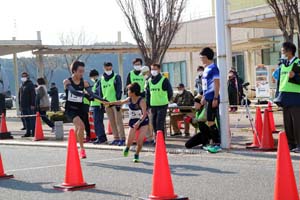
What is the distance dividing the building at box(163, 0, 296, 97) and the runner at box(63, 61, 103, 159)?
14075 millimetres

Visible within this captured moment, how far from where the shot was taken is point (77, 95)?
42.2 feet

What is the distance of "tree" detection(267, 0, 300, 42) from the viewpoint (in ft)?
60.3

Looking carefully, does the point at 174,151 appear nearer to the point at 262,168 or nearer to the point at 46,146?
the point at 262,168

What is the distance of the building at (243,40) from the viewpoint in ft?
111

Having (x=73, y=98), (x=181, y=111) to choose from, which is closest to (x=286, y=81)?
(x=73, y=98)

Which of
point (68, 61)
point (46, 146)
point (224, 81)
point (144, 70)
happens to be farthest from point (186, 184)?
point (68, 61)

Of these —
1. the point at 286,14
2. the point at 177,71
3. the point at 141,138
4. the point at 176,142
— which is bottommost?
the point at 176,142

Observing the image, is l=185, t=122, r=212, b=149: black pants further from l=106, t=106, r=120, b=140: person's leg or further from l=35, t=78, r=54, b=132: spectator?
l=35, t=78, r=54, b=132: spectator

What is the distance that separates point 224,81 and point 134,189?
174 inches

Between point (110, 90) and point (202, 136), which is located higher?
point (110, 90)

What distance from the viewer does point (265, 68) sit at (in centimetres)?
3142

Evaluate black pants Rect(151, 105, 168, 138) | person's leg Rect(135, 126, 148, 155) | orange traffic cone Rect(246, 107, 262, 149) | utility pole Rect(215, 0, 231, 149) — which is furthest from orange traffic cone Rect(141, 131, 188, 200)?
black pants Rect(151, 105, 168, 138)

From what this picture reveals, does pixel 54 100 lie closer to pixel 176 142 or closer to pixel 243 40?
pixel 243 40

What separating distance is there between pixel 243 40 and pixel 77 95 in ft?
88.5
